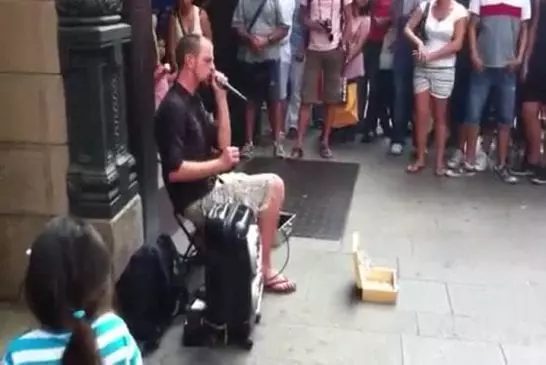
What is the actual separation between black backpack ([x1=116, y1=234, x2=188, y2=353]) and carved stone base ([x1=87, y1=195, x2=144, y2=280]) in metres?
0.11

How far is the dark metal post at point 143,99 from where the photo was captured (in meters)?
3.45

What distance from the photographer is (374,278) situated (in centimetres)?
379

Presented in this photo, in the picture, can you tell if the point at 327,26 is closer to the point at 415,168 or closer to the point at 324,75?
the point at 324,75

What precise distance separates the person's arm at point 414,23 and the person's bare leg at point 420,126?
40 centimetres

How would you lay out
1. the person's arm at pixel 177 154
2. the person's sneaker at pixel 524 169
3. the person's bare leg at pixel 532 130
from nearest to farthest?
the person's arm at pixel 177 154 → the person's bare leg at pixel 532 130 → the person's sneaker at pixel 524 169

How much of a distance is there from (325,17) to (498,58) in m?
1.39

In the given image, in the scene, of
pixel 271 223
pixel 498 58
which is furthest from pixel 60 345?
pixel 498 58

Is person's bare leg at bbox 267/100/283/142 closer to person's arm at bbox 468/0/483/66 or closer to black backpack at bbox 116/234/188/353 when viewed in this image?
person's arm at bbox 468/0/483/66

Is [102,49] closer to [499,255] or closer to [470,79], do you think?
[499,255]

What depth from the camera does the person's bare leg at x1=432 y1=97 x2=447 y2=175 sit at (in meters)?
5.77

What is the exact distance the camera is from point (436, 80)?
5.72 meters

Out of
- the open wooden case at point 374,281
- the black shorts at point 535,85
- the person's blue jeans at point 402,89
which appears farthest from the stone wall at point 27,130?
the black shorts at point 535,85

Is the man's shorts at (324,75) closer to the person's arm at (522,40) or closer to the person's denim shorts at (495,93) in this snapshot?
the person's denim shorts at (495,93)

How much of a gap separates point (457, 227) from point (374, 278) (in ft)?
3.91
